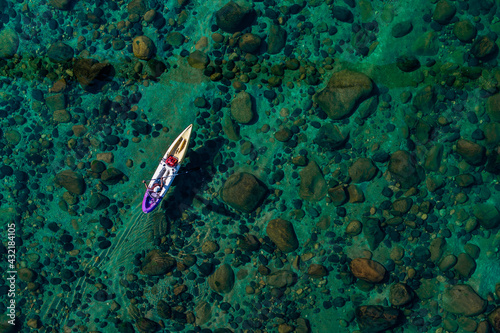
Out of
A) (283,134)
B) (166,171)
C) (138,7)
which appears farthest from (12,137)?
(283,134)

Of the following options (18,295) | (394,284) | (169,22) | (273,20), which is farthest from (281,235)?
(18,295)

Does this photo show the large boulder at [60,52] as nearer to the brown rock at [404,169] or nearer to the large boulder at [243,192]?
the large boulder at [243,192]

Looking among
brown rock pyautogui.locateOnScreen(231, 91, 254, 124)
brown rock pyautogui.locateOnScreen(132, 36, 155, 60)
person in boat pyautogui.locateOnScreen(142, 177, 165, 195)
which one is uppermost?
brown rock pyautogui.locateOnScreen(132, 36, 155, 60)

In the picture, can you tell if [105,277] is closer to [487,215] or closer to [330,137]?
[330,137]

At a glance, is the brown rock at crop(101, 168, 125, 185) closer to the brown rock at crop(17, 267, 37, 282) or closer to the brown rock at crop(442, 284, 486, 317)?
the brown rock at crop(17, 267, 37, 282)

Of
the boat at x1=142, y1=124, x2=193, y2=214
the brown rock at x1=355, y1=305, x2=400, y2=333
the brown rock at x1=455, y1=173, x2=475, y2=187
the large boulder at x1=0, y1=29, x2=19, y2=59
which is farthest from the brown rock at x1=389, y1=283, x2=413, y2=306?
the large boulder at x1=0, y1=29, x2=19, y2=59

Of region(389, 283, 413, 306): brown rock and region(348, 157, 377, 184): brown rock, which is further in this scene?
region(348, 157, 377, 184): brown rock
